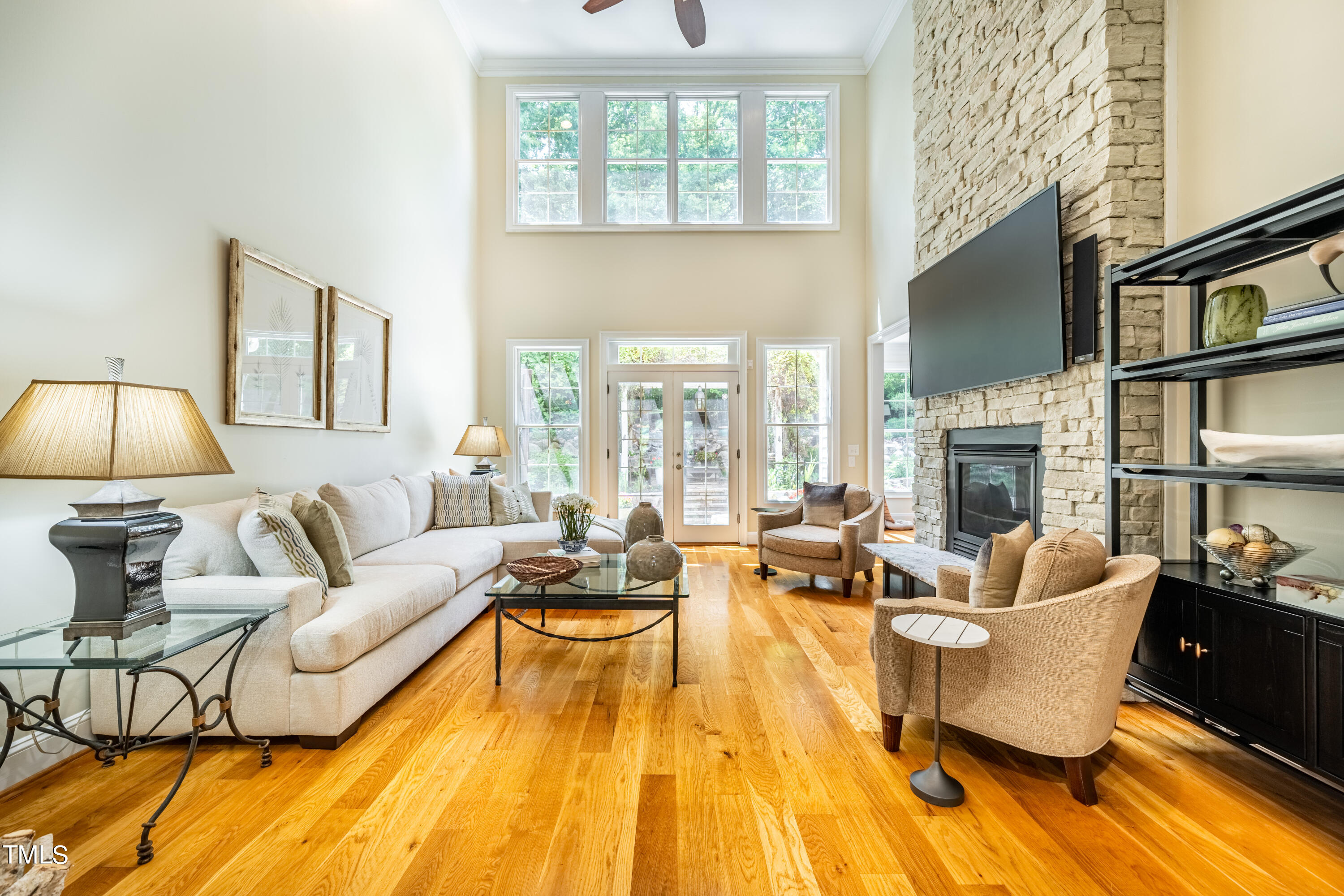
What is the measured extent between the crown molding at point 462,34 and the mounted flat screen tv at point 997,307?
4.88 m

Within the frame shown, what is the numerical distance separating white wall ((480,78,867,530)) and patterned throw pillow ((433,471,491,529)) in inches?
68.0

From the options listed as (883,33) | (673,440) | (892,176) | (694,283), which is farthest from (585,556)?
(883,33)

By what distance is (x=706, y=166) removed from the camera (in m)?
6.50

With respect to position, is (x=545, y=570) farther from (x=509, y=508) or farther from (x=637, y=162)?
(x=637, y=162)

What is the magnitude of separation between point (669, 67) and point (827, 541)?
17.0 feet

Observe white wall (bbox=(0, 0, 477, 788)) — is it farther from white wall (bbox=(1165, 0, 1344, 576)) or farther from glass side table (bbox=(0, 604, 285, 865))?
white wall (bbox=(1165, 0, 1344, 576))

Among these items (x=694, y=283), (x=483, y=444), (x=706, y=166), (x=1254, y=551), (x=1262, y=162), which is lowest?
(x=1254, y=551)

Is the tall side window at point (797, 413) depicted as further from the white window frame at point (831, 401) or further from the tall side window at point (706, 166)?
the tall side window at point (706, 166)

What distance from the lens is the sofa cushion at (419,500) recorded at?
4336 millimetres

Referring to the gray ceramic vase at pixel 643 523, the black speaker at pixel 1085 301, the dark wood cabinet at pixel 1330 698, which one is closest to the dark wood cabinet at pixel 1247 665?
the dark wood cabinet at pixel 1330 698

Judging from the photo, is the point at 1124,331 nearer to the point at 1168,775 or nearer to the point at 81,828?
the point at 1168,775

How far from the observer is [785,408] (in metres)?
6.45

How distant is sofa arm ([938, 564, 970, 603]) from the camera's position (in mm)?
2461

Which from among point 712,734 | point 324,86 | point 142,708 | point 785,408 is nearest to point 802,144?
point 785,408
